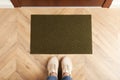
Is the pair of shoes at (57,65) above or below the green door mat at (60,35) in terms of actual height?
below

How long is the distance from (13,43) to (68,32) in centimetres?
42

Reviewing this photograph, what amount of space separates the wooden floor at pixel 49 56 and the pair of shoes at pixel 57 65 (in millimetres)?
40

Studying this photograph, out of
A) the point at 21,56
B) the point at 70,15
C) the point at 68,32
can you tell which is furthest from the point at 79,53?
the point at 21,56

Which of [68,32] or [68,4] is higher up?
[68,4]

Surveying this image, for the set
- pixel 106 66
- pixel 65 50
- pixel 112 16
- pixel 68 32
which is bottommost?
pixel 106 66

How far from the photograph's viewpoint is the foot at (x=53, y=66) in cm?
130

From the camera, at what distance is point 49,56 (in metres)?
1.36

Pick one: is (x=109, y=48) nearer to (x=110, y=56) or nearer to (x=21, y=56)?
(x=110, y=56)

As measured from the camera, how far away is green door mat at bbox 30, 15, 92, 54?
4.44 feet

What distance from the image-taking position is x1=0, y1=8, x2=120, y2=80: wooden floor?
1.34 meters

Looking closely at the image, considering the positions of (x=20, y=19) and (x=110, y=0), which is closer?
(x=110, y=0)

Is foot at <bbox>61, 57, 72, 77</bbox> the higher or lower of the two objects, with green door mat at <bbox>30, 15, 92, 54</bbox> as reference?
lower

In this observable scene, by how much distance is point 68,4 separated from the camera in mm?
1328

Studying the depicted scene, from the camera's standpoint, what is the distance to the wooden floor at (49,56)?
1.34 metres
